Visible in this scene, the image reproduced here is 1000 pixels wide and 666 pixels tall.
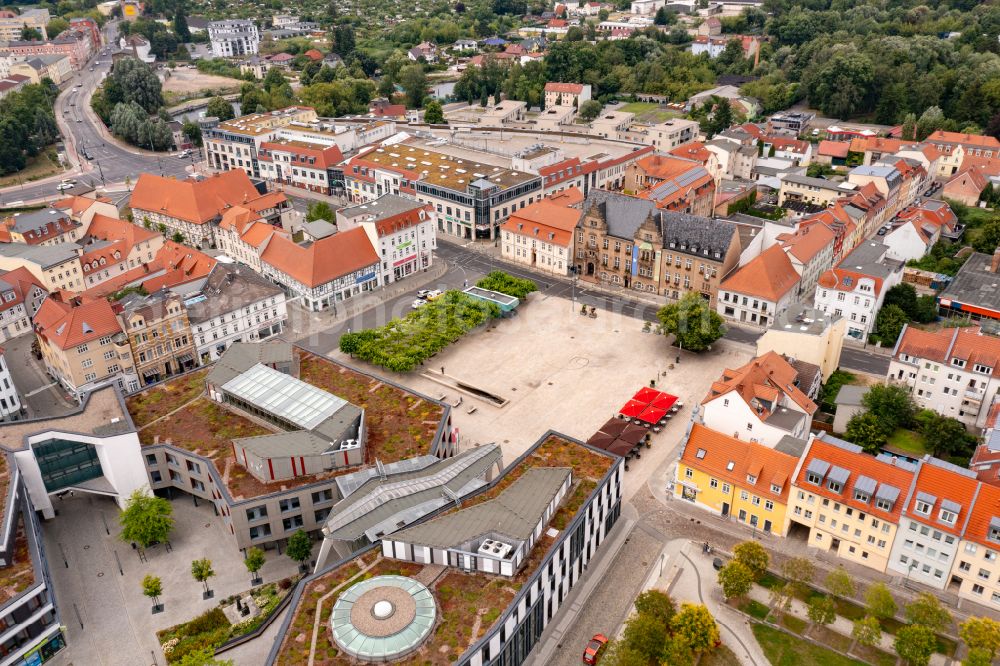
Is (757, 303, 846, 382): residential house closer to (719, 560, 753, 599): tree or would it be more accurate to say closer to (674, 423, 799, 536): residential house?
(674, 423, 799, 536): residential house

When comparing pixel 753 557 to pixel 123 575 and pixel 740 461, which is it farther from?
pixel 123 575

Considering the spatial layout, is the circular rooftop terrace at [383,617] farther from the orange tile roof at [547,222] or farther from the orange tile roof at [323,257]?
the orange tile roof at [547,222]

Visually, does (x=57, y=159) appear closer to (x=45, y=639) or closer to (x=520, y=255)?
(x=520, y=255)

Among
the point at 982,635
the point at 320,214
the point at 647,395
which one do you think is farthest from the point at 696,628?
the point at 320,214

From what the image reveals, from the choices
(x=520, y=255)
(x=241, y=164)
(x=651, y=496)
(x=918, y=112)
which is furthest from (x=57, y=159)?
(x=918, y=112)

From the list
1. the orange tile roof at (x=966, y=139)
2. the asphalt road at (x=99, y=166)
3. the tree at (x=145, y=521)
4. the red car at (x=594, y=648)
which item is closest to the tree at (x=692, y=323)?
the red car at (x=594, y=648)
